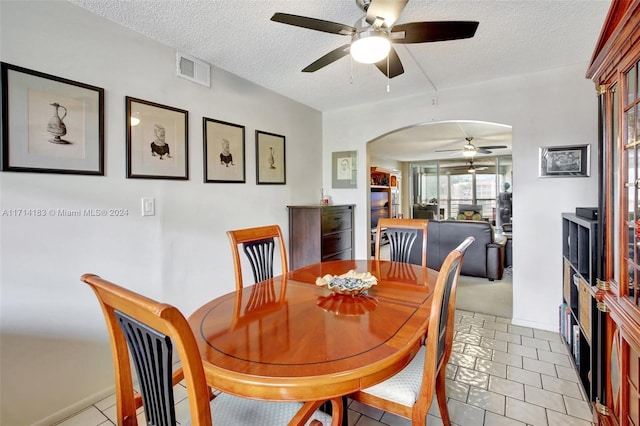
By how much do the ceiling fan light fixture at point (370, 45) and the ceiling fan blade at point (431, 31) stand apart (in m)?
0.07

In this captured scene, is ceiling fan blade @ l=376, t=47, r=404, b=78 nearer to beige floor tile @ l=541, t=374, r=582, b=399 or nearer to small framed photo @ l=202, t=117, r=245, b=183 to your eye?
small framed photo @ l=202, t=117, r=245, b=183

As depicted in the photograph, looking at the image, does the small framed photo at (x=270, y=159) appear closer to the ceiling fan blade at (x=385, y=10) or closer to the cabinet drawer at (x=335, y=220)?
the cabinet drawer at (x=335, y=220)

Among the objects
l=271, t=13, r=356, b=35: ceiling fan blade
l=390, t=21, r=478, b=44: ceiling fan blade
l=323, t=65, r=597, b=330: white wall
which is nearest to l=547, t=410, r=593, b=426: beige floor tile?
l=323, t=65, r=597, b=330: white wall

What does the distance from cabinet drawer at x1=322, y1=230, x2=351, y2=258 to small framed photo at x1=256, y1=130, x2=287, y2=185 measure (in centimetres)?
82

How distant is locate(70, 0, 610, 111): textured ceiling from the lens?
6.18ft

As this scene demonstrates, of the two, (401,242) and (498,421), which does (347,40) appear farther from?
(498,421)

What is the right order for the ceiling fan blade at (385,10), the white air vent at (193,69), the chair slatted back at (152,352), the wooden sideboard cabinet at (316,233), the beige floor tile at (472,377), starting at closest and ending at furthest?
the chair slatted back at (152,352) → the ceiling fan blade at (385,10) → the beige floor tile at (472,377) → the white air vent at (193,69) → the wooden sideboard cabinet at (316,233)

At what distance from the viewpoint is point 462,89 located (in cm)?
318

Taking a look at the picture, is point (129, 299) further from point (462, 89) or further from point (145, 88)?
point (462, 89)

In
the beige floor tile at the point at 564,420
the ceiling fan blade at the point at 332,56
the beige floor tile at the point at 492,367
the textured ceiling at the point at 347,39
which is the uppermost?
the textured ceiling at the point at 347,39

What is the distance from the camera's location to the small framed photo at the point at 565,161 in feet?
8.73

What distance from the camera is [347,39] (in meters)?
2.23

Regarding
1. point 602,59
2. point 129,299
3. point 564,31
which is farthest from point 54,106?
point 564,31

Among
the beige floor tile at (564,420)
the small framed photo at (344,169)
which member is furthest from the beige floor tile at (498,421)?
the small framed photo at (344,169)
